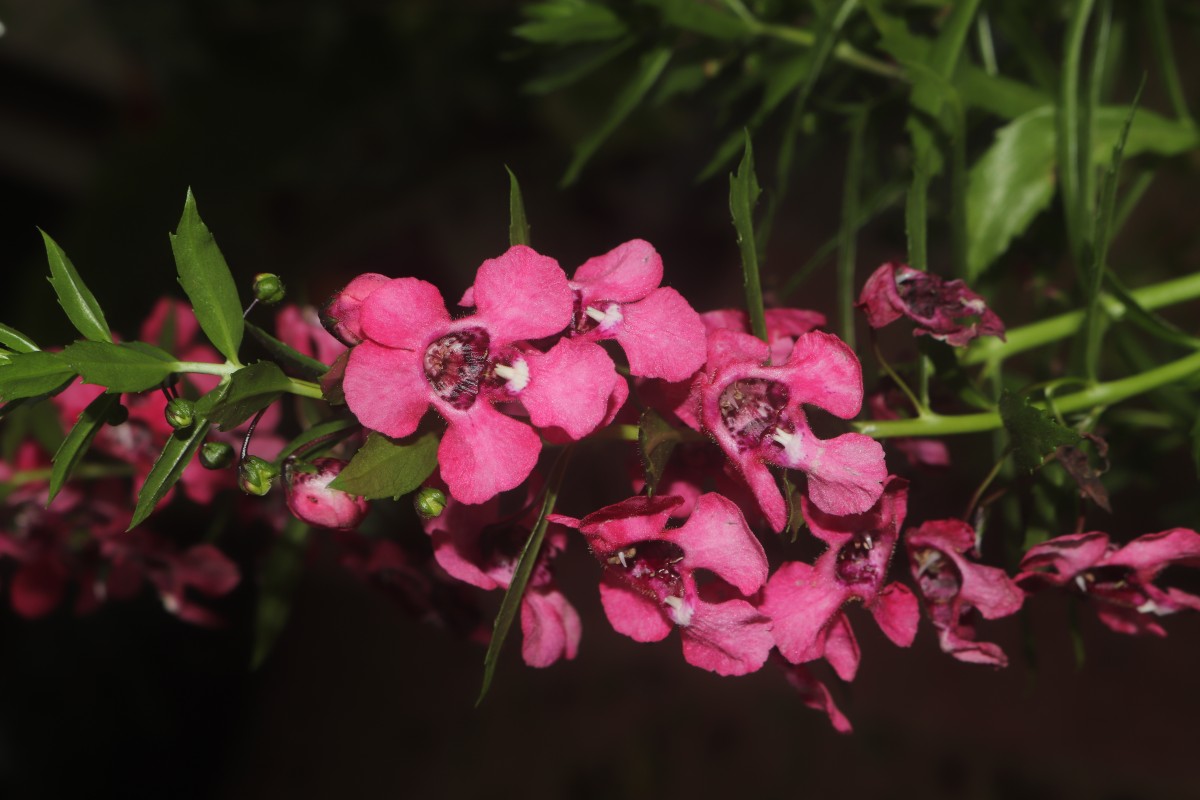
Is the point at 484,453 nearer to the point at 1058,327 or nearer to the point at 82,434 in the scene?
the point at 82,434

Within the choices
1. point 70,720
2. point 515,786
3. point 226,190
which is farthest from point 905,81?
point 70,720

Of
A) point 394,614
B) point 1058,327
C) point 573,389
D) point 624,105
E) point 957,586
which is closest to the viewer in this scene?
point 573,389

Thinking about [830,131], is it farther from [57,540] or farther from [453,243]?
[453,243]

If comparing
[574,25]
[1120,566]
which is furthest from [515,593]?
[574,25]

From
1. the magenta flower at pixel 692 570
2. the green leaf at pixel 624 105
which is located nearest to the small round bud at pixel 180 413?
the magenta flower at pixel 692 570

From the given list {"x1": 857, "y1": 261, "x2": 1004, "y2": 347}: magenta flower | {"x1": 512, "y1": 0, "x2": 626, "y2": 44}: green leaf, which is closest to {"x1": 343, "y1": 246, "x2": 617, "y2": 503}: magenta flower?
{"x1": 857, "y1": 261, "x2": 1004, "y2": 347}: magenta flower

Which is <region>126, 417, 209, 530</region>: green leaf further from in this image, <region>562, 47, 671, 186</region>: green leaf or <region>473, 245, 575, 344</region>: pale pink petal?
<region>562, 47, 671, 186</region>: green leaf
